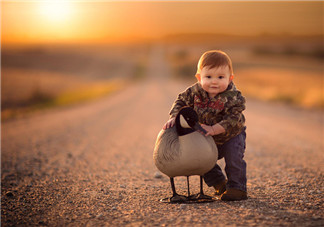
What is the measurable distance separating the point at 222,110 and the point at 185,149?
625mm

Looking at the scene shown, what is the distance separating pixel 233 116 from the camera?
2.96 meters

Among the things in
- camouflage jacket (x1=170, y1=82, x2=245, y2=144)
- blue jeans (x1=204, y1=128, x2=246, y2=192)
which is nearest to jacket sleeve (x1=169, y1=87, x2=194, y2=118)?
camouflage jacket (x1=170, y1=82, x2=245, y2=144)

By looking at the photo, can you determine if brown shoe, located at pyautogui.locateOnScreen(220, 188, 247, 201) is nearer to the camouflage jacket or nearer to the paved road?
the paved road

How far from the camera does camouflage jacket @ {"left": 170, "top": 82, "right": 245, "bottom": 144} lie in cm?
297

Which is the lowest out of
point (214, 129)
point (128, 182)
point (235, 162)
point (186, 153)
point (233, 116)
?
point (128, 182)

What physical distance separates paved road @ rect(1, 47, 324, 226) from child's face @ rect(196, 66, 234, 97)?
3.81ft

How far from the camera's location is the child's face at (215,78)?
116 inches

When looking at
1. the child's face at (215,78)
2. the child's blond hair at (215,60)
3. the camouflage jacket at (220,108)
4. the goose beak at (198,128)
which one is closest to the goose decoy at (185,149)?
the goose beak at (198,128)

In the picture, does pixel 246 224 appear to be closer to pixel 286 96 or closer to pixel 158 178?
pixel 158 178

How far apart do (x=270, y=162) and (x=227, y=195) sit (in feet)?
6.88

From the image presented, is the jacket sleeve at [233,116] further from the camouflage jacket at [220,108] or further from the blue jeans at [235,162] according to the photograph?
the blue jeans at [235,162]

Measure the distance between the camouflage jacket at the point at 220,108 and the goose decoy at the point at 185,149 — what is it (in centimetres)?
23

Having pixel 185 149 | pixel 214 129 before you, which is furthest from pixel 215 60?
pixel 185 149

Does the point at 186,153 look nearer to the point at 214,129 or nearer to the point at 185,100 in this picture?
the point at 214,129
